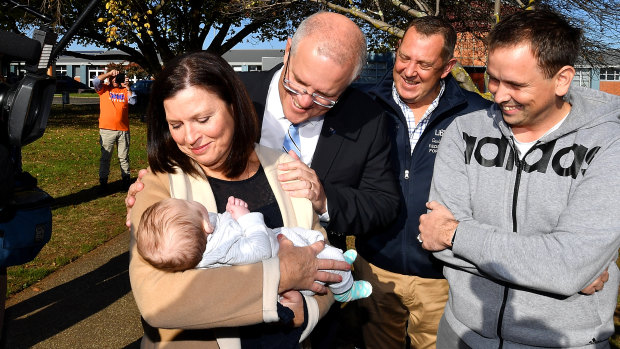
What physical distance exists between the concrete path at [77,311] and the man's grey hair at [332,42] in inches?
129

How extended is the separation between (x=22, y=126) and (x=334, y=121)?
70.0 inches

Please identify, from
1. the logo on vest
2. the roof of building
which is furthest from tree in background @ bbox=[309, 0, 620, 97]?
the roof of building

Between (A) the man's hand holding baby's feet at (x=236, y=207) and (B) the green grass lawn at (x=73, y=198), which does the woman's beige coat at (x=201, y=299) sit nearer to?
(A) the man's hand holding baby's feet at (x=236, y=207)

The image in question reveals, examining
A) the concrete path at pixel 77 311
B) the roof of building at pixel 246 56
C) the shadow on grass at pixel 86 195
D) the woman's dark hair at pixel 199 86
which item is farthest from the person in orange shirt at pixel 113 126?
the roof of building at pixel 246 56

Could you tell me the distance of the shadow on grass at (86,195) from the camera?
971 centimetres

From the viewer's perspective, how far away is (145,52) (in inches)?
905

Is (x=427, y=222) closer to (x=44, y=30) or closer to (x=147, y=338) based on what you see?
(x=147, y=338)

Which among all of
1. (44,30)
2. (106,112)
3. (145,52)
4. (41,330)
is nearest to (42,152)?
(106,112)

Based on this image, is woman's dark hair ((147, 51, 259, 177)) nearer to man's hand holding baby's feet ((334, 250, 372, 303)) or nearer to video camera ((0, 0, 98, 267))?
man's hand holding baby's feet ((334, 250, 372, 303))

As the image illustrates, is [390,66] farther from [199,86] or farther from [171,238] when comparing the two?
[171,238]

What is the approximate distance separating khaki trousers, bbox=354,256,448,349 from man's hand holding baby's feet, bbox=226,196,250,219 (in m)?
1.78

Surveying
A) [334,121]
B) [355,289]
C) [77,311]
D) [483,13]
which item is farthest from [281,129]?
[483,13]

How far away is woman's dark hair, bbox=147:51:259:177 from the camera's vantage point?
89.0 inches

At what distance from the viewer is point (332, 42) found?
2.76m
